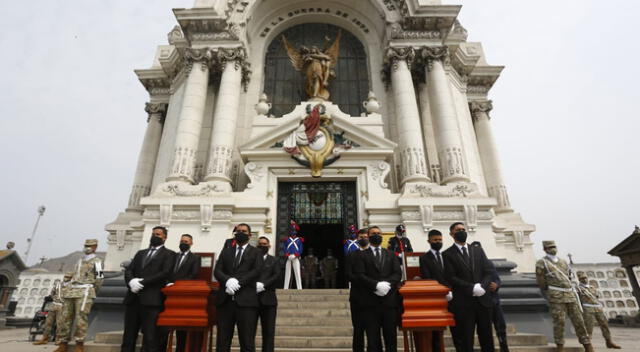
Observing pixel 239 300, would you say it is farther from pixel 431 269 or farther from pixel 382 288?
pixel 431 269

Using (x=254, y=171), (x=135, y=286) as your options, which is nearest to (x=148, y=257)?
(x=135, y=286)

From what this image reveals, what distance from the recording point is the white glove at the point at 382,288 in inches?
200

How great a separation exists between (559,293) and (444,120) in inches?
357

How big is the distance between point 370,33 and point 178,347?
18.3 m

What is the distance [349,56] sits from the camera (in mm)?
19625

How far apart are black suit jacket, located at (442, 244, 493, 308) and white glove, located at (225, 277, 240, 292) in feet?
11.0

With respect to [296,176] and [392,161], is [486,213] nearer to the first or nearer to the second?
[392,161]

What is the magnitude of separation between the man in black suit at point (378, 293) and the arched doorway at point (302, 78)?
13.3m

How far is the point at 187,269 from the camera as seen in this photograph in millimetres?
6180

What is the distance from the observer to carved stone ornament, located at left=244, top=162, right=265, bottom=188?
13.7 meters

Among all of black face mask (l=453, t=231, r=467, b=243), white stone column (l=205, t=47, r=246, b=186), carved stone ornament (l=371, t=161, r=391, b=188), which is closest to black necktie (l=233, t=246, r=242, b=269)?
black face mask (l=453, t=231, r=467, b=243)

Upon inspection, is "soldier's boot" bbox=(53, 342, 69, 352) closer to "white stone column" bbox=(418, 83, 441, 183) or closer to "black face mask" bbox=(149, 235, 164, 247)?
"black face mask" bbox=(149, 235, 164, 247)

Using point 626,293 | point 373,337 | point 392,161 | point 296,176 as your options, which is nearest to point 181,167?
point 296,176

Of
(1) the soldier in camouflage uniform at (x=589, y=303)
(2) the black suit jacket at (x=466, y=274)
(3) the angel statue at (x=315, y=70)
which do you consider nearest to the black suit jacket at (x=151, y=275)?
(2) the black suit jacket at (x=466, y=274)
